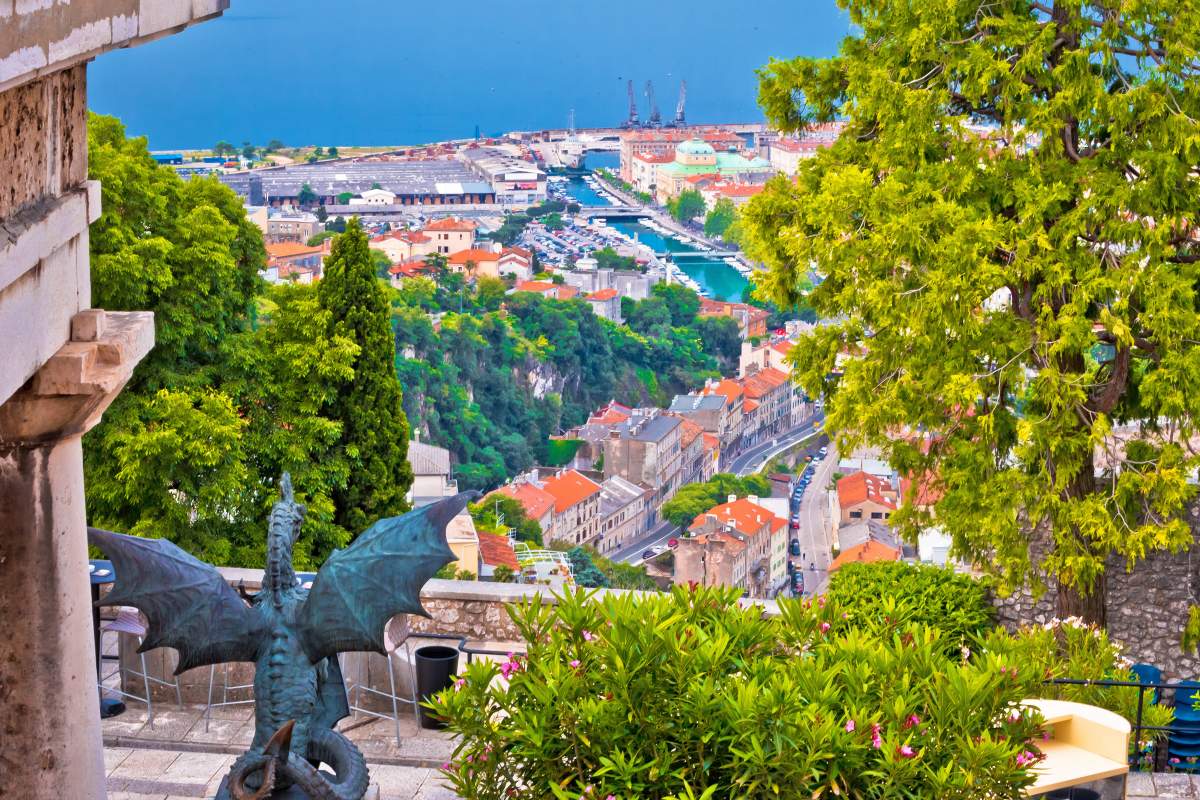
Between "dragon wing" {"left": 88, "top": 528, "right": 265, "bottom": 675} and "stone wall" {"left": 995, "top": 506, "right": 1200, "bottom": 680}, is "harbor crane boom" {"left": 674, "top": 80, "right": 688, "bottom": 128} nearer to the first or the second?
"stone wall" {"left": 995, "top": 506, "right": 1200, "bottom": 680}

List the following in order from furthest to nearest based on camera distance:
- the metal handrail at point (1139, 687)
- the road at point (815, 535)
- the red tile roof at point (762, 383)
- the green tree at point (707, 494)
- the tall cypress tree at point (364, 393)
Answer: the red tile roof at point (762, 383) → the green tree at point (707, 494) → the road at point (815, 535) → the tall cypress tree at point (364, 393) → the metal handrail at point (1139, 687)

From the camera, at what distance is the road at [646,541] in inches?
2665

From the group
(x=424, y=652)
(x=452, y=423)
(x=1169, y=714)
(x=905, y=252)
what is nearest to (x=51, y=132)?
(x=424, y=652)

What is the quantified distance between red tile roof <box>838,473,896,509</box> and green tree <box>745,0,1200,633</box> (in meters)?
49.6

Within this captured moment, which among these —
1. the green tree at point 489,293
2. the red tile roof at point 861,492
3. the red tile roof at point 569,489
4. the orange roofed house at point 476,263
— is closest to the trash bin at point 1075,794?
the red tile roof at point 861,492

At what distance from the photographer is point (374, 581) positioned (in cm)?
439

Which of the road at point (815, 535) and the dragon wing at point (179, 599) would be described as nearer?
the dragon wing at point (179, 599)

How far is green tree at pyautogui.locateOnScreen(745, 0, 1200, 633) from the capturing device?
28.4 feet

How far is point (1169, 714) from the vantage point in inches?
255

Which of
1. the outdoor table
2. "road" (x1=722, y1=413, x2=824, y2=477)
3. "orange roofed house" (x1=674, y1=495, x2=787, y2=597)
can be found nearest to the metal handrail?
the outdoor table

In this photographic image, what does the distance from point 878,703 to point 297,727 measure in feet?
5.17

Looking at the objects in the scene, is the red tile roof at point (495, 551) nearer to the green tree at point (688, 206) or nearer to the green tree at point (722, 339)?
the green tree at point (722, 339)

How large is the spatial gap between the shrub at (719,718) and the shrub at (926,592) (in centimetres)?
392

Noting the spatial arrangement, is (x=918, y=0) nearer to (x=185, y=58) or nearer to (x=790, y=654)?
(x=790, y=654)
